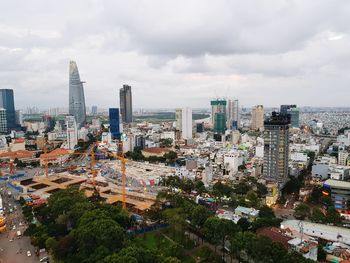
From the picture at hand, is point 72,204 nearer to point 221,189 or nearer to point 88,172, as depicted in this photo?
point 221,189

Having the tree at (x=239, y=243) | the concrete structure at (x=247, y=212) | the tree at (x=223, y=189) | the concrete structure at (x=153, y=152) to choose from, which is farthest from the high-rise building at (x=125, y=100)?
the tree at (x=239, y=243)

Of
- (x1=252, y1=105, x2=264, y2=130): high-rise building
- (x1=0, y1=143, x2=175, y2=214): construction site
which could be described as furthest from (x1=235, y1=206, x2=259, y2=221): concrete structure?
(x1=252, y1=105, x2=264, y2=130): high-rise building

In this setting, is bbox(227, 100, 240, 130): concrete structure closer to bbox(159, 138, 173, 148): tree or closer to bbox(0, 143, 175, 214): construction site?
bbox(159, 138, 173, 148): tree

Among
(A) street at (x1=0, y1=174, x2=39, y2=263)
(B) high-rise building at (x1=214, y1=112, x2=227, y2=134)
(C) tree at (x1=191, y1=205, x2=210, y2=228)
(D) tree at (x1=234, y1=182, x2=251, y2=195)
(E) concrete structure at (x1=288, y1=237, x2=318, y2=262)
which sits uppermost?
(B) high-rise building at (x1=214, y1=112, x2=227, y2=134)

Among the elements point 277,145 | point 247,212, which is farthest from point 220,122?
point 247,212

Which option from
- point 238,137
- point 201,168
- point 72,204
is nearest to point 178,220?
point 72,204

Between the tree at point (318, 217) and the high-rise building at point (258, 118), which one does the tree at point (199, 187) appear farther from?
the high-rise building at point (258, 118)

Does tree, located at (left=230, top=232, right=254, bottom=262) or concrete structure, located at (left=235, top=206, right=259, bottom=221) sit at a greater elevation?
tree, located at (left=230, top=232, right=254, bottom=262)
